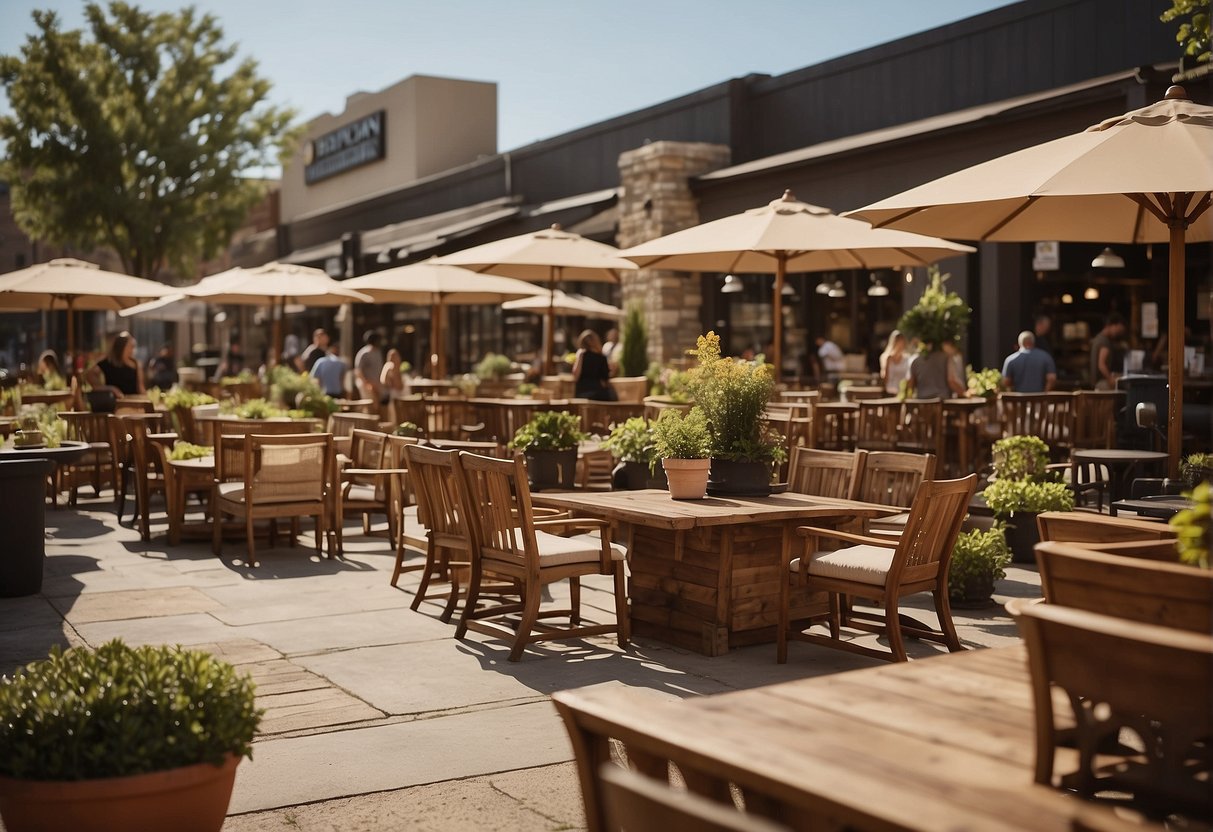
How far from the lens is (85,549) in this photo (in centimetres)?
980

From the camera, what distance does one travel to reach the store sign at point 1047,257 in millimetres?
15609

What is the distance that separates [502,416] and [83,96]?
20725 mm

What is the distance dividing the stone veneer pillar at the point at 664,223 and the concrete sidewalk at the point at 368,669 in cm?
1120

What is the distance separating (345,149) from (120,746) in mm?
37753

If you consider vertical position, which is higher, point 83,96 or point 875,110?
point 83,96

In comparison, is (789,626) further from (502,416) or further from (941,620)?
(502,416)

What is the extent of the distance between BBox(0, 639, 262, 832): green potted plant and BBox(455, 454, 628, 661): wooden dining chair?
289 cm

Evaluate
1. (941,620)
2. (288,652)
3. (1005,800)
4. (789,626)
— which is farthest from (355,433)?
(1005,800)

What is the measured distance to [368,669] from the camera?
6008 millimetres

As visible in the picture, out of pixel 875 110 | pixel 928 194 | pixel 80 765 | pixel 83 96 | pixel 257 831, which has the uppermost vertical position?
pixel 83 96

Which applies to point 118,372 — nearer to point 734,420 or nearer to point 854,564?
point 734,420

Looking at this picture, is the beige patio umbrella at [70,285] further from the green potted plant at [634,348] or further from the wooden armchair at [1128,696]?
the wooden armchair at [1128,696]

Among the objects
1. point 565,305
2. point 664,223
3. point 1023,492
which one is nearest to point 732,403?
point 1023,492

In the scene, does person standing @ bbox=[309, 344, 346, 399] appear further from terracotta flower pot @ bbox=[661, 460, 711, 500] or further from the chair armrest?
the chair armrest
